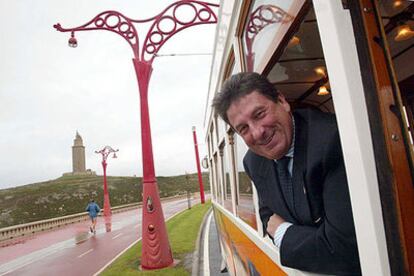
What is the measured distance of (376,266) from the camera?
2.65 ft

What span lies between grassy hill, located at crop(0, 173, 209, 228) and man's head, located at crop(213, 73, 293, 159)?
3677 centimetres

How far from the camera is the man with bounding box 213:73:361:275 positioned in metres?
0.99

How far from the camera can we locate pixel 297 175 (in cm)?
115

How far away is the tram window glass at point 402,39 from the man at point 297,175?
1.18 ft

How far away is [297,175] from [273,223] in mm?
313

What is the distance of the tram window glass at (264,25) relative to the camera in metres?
1.30

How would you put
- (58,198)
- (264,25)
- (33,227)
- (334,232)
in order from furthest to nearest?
(58,198), (33,227), (264,25), (334,232)

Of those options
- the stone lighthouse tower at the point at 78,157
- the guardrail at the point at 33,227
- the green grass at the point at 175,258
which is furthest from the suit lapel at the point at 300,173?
the stone lighthouse tower at the point at 78,157

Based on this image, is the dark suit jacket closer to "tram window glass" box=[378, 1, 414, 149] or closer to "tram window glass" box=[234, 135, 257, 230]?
"tram window glass" box=[378, 1, 414, 149]

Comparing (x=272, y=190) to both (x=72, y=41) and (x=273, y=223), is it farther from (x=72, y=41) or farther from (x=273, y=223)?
(x=72, y=41)

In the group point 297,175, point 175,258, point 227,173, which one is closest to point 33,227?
point 175,258

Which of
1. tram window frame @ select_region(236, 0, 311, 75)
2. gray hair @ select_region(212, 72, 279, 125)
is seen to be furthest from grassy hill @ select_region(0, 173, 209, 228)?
gray hair @ select_region(212, 72, 279, 125)

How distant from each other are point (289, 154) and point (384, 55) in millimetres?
548

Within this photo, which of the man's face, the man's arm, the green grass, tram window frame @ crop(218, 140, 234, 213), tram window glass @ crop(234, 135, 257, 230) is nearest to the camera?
the man's arm
